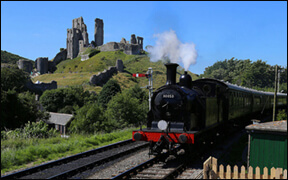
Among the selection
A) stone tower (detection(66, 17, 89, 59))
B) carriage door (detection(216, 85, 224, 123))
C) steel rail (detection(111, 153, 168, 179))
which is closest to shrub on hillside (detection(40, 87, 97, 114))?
carriage door (detection(216, 85, 224, 123))

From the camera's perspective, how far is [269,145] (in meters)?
7.44

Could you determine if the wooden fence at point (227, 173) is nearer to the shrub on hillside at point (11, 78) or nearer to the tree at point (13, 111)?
the tree at point (13, 111)

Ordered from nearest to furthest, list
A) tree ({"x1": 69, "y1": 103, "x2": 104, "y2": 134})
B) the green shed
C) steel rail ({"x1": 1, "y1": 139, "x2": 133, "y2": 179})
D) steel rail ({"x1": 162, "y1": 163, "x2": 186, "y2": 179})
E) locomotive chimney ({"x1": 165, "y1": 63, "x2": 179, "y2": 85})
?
the green shed → steel rail ({"x1": 162, "y1": 163, "x2": 186, "y2": 179}) → steel rail ({"x1": 1, "y1": 139, "x2": 133, "y2": 179}) → locomotive chimney ({"x1": 165, "y1": 63, "x2": 179, "y2": 85}) → tree ({"x1": 69, "y1": 103, "x2": 104, "y2": 134})

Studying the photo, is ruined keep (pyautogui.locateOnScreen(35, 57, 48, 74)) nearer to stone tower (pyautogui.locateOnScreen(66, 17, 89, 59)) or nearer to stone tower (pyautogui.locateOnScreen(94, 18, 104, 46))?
stone tower (pyautogui.locateOnScreen(66, 17, 89, 59))

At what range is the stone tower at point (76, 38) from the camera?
128500 millimetres

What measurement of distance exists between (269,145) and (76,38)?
12999 centimetres

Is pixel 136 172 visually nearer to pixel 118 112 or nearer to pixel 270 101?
pixel 118 112

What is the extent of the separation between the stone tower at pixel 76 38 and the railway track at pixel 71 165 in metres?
121

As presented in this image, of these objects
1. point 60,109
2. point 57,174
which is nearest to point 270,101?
point 57,174

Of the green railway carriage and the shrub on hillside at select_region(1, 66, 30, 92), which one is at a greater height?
the shrub on hillside at select_region(1, 66, 30, 92)

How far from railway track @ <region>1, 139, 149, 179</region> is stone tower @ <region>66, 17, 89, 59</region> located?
120780 millimetres

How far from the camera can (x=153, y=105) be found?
10.7 metres

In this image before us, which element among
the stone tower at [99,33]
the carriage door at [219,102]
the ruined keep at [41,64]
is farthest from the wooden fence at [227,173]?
the stone tower at [99,33]

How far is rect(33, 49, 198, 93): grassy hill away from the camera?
83938 mm
